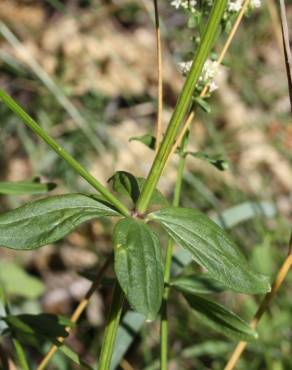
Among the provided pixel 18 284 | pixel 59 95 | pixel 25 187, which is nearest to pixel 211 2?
pixel 25 187

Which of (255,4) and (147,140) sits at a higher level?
(255,4)

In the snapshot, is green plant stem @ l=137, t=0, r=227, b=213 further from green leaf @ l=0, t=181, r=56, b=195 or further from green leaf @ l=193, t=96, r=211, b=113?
green leaf @ l=0, t=181, r=56, b=195

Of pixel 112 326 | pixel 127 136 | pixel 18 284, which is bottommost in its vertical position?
pixel 18 284

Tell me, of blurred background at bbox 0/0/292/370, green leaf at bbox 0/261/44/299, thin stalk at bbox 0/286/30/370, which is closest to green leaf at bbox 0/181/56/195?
thin stalk at bbox 0/286/30/370

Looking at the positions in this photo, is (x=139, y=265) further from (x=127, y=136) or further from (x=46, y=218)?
(x=127, y=136)

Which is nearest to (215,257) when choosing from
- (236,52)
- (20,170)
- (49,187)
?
(49,187)

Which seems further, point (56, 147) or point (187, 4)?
point (187, 4)

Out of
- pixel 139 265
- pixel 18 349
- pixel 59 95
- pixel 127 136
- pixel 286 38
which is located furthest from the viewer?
pixel 127 136

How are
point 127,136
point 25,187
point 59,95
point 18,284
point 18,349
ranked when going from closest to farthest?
point 18,349
point 25,187
point 59,95
point 18,284
point 127,136

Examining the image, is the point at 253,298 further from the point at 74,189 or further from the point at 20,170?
the point at 20,170
